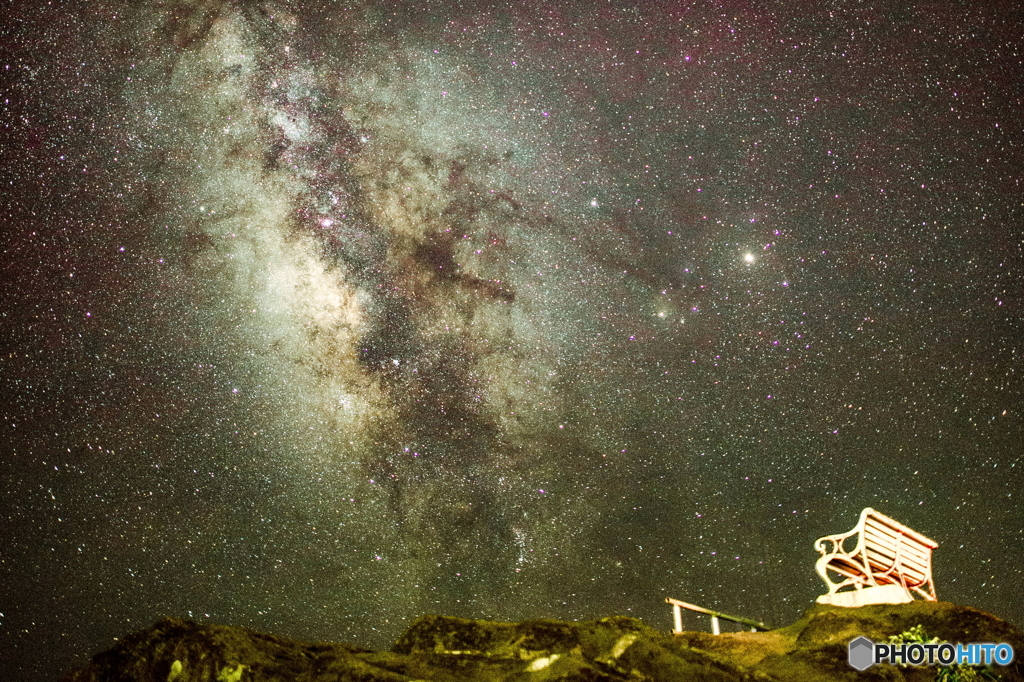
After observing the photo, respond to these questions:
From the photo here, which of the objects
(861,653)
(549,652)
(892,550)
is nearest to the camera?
(861,653)

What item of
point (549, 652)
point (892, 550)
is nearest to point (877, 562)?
point (892, 550)

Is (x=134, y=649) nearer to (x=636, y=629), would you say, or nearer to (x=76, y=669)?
(x=76, y=669)

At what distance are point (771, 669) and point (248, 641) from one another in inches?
182

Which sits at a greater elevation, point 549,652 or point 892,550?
point 892,550

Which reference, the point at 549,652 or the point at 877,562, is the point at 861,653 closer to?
the point at 877,562

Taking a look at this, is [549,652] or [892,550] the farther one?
[892,550]

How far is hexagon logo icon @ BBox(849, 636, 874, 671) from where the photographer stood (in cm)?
594

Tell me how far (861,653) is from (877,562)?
1.51 metres

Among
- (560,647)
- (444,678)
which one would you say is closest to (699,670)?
(560,647)

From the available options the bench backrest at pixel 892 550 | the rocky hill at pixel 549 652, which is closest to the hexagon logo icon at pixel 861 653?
the rocky hill at pixel 549 652

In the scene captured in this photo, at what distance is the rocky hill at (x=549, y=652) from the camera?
4.84 metres

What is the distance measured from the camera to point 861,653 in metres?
6.15

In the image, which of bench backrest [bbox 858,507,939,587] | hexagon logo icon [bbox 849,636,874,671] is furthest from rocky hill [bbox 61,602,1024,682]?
bench backrest [bbox 858,507,939,587]

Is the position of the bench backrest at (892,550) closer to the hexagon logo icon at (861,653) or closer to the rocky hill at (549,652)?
the rocky hill at (549,652)
